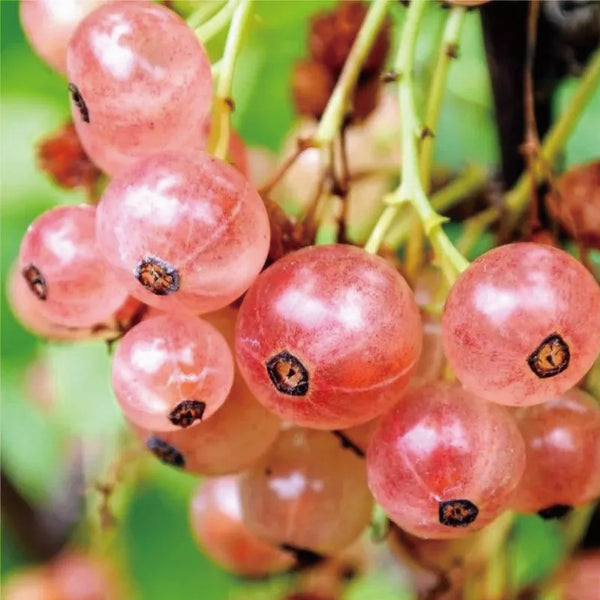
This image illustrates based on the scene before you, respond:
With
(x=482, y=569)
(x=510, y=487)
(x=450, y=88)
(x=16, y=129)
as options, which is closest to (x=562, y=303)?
(x=510, y=487)

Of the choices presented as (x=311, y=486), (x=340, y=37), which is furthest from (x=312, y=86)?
(x=311, y=486)

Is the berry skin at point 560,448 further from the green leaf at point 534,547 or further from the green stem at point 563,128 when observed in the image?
the green leaf at point 534,547

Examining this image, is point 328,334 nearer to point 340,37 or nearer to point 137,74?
point 137,74

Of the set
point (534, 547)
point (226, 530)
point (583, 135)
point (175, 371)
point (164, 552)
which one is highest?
point (175, 371)

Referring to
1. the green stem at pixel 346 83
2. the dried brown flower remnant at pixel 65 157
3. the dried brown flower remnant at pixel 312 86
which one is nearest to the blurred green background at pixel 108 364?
the dried brown flower remnant at pixel 312 86

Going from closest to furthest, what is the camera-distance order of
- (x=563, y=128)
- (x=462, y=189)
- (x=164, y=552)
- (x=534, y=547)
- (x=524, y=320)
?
(x=524, y=320) → (x=563, y=128) → (x=462, y=189) → (x=534, y=547) → (x=164, y=552)

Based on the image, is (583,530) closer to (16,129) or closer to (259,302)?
(259,302)

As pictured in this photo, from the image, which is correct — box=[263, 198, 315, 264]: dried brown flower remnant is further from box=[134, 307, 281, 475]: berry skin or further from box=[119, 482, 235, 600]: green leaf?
box=[119, 482, 235, 600]: green leaf

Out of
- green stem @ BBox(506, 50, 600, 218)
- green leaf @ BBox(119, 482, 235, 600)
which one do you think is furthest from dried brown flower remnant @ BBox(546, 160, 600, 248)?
green leaf @ BBox(119, 482, 235, 600)
